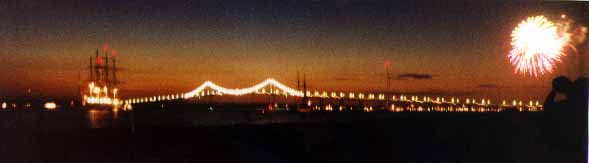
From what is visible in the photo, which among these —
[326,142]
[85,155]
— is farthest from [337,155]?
[85,155]

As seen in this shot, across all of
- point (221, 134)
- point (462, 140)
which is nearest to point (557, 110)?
point (462, 140)

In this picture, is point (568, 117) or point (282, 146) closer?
point (568, 117)

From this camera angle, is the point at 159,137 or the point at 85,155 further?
the point at 159,137

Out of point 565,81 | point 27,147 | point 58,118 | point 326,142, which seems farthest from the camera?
point 58,118

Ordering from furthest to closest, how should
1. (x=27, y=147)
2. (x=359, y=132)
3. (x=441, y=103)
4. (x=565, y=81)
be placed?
(x=441, y=103) < (x=359, y=132) < (x=27, y=147) < (x=565, y=81)

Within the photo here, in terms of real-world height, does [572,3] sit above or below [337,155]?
above

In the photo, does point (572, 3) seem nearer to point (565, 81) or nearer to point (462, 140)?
point (565, 81)

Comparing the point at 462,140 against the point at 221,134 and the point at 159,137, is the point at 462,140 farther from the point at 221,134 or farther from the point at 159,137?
the point at 159,137
